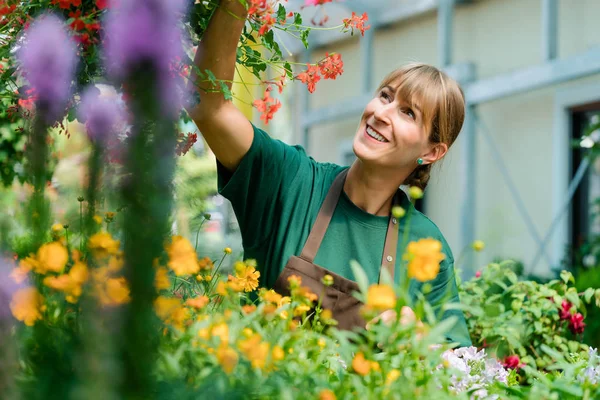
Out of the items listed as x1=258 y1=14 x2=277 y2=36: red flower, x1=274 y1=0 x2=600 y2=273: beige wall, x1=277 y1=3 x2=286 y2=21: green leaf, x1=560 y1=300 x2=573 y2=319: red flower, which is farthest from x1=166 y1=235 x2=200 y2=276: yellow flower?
x1=274 y1=0 x2=600 y2=273: beige wall

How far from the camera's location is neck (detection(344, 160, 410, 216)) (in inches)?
79.1

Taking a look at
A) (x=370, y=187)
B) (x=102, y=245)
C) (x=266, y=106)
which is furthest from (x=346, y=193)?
(x=102, y=245)

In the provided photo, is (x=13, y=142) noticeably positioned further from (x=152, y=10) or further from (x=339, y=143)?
(x=339, y=143)

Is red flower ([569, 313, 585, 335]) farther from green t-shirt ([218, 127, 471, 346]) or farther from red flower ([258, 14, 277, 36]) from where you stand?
red flower ([258, 14, 277, 36])

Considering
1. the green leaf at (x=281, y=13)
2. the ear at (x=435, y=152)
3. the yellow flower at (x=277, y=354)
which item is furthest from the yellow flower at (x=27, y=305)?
the ear at (x=435, y=152)

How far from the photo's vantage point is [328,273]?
6.04 feet

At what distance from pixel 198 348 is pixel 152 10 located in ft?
1.39

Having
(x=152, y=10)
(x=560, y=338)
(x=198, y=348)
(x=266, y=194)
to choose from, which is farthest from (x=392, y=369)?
(x=560, y=338)

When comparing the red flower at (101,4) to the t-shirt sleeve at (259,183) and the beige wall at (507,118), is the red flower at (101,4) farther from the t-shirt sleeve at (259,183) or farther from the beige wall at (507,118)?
the beige wall at (507,118)

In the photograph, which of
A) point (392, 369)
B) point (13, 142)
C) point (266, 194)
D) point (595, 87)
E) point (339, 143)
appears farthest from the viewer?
point (339, 143)

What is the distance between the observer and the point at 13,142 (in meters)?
3.17

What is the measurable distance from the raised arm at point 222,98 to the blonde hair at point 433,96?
0.43 metres

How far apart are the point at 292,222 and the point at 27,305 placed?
43.6 inches

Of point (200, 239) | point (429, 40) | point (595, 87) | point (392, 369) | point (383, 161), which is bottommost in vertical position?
point (392, 369)
